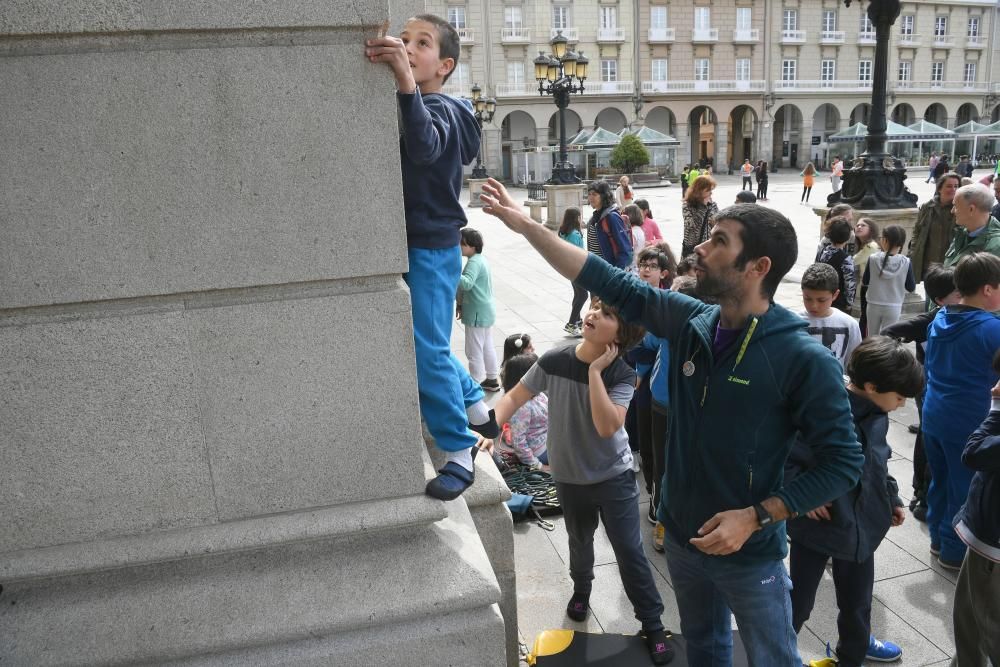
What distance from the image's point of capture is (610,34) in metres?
52.9

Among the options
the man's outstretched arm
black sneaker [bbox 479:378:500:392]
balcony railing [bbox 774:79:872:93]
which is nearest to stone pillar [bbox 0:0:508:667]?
the man's outstretched arm

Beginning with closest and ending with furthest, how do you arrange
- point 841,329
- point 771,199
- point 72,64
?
point 72,64, point 841,329, point 771,199

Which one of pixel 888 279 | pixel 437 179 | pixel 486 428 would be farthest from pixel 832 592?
pixel 888 279

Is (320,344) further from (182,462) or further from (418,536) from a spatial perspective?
(418,536)

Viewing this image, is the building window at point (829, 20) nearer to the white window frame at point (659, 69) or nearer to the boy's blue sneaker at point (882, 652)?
the white window frame at point (659, 69)

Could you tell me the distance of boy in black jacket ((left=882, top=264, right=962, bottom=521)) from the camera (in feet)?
15.1

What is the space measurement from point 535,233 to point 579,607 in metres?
2.31

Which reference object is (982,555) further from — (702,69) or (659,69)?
(702,69)

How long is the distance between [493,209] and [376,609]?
Result: 1314 millimetres

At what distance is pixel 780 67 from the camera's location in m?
55.7

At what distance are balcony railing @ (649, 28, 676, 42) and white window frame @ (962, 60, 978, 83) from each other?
25847 mm

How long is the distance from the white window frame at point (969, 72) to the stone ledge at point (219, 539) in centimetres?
7237

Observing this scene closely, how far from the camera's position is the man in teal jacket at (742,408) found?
224 cm

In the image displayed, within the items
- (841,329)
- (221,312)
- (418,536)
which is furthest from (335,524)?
(841,329)
